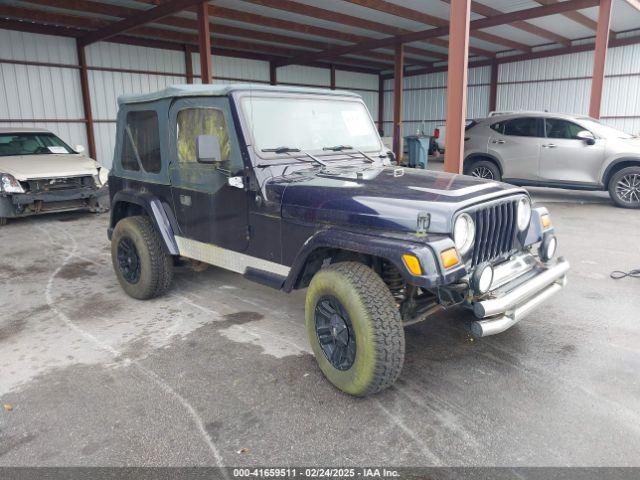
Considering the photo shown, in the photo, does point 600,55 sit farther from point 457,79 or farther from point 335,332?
point 335,332

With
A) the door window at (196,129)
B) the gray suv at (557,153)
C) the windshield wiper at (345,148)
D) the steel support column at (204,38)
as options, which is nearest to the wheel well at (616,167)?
the gray suv at (557,153)

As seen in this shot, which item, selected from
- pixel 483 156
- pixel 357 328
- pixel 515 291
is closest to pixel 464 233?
pixel 515 291

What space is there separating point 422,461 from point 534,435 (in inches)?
25.4

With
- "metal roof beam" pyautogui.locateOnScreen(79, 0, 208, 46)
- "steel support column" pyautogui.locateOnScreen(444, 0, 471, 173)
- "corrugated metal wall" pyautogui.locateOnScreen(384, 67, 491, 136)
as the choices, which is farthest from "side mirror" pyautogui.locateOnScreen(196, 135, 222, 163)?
"corrugated metal wall" pyautogui.locateOnScreen(384, 67, 491, 136)

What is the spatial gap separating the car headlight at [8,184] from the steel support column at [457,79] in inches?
262

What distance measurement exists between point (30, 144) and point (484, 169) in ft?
29.6

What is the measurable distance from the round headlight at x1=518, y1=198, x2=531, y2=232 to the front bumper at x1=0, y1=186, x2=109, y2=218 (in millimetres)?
7489

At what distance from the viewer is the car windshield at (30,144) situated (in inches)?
342

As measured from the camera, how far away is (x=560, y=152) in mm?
9336

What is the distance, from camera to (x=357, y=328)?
8.96 feet

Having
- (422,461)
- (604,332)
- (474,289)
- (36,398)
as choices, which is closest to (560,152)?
(604,332)

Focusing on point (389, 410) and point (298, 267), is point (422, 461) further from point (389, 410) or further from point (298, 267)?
point (298, 267)

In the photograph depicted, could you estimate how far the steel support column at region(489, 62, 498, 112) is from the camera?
19.9 meters

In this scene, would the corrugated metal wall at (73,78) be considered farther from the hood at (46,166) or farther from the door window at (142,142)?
the door window at (142,142)
